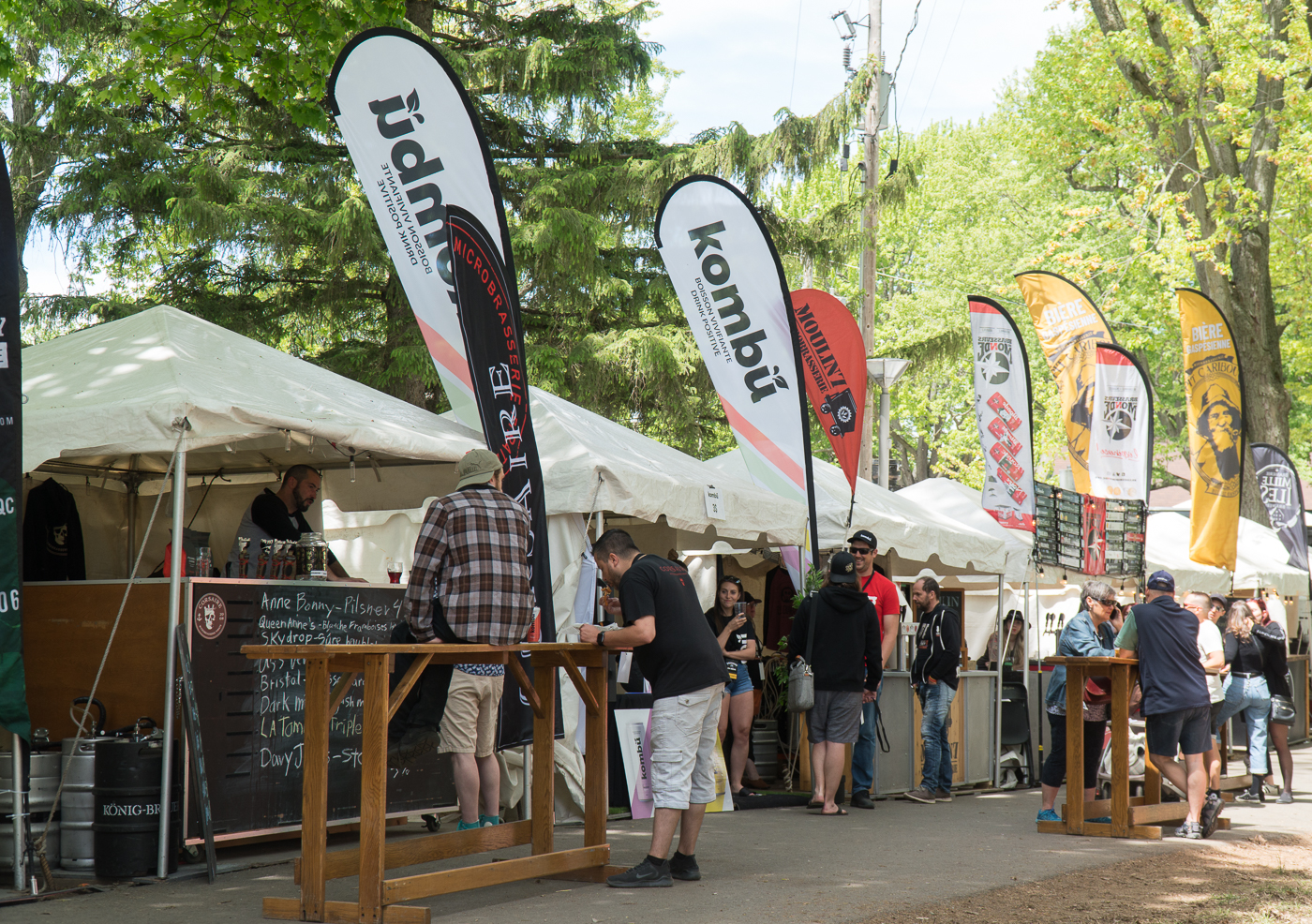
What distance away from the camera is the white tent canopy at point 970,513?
1297 centimetres

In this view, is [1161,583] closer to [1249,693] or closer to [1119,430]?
[1249,693]

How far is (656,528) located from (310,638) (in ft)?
20.1

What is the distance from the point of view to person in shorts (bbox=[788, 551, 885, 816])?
30.1ft

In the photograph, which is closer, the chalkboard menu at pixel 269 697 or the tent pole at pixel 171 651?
the tent pole at pixel 171 651

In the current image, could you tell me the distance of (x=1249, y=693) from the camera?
10789mm

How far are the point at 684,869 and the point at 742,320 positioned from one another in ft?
17.6

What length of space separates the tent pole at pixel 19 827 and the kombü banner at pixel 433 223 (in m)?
2.84

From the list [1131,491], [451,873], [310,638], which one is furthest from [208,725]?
[1131,491]

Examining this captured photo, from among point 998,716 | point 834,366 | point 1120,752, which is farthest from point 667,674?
point 998,716

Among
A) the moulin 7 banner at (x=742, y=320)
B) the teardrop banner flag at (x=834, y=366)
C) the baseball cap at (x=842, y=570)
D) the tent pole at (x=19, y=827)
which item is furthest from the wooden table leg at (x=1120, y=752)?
the tent pole at (x=19, y=827)

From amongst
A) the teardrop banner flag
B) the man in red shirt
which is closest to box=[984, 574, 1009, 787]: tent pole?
the man in red shirt

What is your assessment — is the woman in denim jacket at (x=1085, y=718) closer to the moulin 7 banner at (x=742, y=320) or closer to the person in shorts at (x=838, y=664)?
the person in shorts at (x=838, y=664)

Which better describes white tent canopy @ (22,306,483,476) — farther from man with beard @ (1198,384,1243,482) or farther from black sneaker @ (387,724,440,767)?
man with beard @ (1198,384,1243,482)

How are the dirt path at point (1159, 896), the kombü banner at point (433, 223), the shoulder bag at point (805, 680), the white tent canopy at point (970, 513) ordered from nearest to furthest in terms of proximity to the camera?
the dirt path at point (1159, 896), the kombü banner at point (433, 223), the shoulder bag at point (805, 680), the white tent canopy at point (970, 513)
